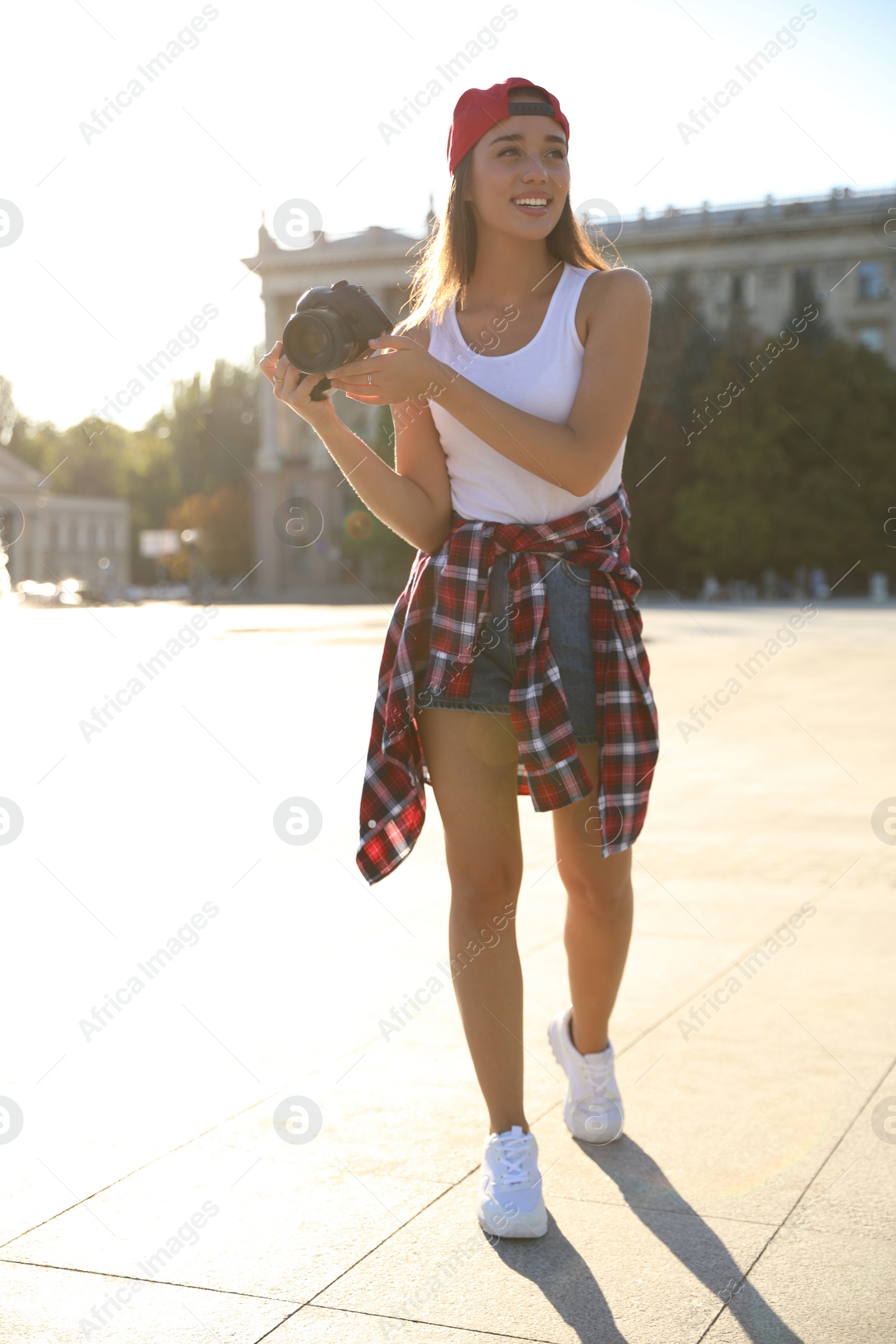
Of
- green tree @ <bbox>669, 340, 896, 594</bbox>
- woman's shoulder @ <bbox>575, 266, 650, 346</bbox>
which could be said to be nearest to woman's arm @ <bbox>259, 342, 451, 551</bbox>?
woman's shoulder @ <bbox>575, 266, 650, 346</bbox>

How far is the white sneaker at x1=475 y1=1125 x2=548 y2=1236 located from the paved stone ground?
0.04 m

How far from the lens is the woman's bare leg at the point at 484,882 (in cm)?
274

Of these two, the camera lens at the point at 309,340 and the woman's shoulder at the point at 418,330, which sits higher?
the camera lens at the point at 309,340

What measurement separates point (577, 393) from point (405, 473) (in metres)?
0.38

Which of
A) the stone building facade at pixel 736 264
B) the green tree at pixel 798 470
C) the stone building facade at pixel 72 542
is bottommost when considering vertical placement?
the green tree at pixel 798 470

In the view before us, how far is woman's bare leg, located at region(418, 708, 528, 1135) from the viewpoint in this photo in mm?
2742

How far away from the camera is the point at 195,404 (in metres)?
88.0

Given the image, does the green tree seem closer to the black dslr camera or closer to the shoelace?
the black dslr camera

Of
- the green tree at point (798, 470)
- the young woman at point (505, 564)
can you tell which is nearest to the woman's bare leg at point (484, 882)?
the young woman at point (505, 564)

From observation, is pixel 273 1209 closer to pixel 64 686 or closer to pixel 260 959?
pixel 260 959

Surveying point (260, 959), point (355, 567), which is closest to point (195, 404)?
point (355, 567)

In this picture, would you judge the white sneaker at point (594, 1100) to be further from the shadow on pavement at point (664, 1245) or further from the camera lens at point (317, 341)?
the camera lens at point (317, 341)

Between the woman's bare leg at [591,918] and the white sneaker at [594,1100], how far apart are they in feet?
→ 0.09

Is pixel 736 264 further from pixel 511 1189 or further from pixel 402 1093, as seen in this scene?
pixel 511 1189
